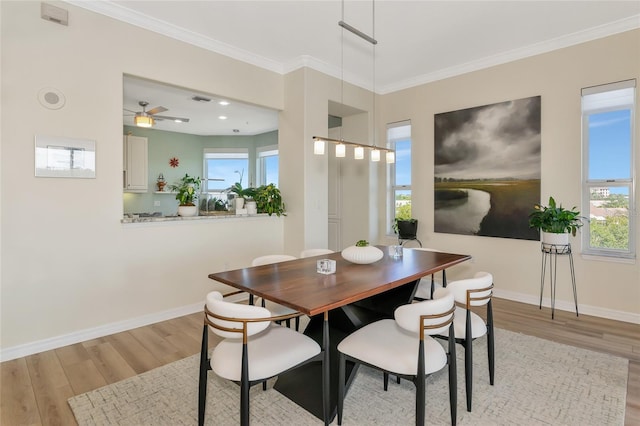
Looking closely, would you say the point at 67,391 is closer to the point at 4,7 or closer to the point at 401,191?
the point at 4,7

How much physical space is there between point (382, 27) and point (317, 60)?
110cm

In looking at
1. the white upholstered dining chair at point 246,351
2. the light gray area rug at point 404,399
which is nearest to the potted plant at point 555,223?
the light gray area rug at point 404,399

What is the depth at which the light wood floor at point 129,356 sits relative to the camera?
7.12 ft

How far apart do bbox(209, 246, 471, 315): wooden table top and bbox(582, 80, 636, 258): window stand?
6.57 feet

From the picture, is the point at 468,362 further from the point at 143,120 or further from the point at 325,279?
the point at 143,120

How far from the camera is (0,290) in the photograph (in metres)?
2.74

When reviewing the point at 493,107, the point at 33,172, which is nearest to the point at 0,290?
the point at 33,172

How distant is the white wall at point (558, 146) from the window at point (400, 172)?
1.54 ft

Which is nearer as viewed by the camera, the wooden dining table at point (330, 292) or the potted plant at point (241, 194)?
the wooden dining table at point (330, 292)

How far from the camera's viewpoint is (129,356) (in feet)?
9.32

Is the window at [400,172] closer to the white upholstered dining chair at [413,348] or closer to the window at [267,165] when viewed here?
the window at [267,165]

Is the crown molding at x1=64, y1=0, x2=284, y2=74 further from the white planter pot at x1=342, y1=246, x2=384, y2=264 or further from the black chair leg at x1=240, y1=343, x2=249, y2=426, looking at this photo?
the black chair leg at x1=240, y1=343, x2=249, y2=426

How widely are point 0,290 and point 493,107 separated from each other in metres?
5.34

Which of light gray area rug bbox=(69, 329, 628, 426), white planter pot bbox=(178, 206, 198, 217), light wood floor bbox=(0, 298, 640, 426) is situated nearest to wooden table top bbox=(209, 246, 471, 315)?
light gray area rug bbox=(69, 329, 628, 426)
